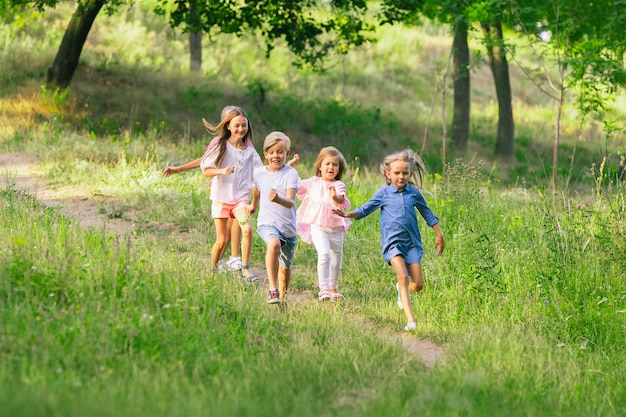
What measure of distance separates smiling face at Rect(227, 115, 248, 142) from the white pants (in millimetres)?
1238

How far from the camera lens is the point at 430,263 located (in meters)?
8.30

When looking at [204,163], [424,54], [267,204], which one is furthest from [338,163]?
[424,54]

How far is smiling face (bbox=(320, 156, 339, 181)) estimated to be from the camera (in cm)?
741

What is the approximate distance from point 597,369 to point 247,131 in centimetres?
410

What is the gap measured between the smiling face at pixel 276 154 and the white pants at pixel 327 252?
2.27 ft

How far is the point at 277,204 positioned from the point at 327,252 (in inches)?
27.6

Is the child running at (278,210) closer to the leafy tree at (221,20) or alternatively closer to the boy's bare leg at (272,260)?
the boy's bare leg at (272,260)

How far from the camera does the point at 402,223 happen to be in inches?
268

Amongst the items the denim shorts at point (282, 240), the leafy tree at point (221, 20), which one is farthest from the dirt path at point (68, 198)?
the leafy tree at point (221, 20)

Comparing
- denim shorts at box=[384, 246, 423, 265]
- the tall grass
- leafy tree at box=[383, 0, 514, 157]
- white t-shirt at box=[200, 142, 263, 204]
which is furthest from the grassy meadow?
leafy tree at box=[383, 0, 514, 157]

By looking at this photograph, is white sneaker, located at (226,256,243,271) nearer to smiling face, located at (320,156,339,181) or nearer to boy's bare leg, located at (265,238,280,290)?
boy's bare leg, located at (265,238,280,290)

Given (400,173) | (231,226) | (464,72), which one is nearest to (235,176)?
(231,226)

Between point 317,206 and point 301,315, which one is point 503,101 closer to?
point 317,206

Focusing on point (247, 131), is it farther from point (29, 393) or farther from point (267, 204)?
point (29, 393)
